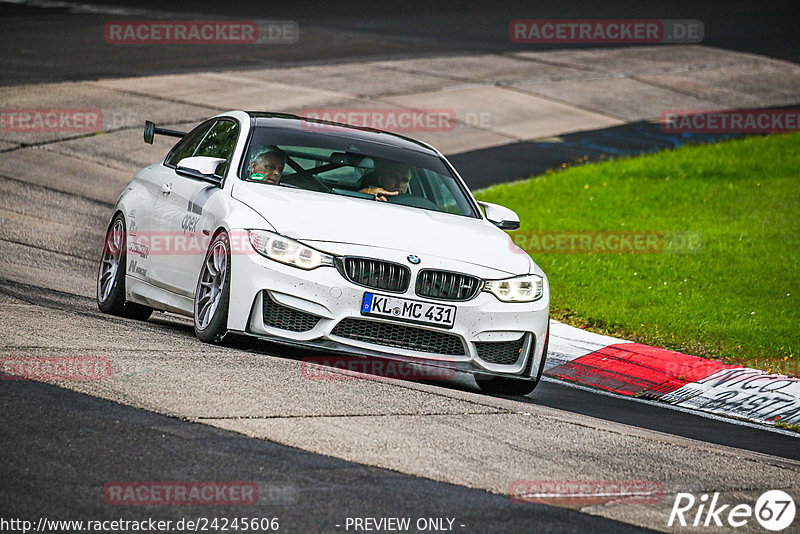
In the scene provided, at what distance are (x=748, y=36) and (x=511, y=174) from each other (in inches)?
695

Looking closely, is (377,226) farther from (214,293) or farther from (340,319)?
(214,293)

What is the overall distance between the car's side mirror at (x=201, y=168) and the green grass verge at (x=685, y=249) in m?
4.14

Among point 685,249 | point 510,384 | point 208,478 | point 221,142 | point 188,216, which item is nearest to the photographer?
point 208,478

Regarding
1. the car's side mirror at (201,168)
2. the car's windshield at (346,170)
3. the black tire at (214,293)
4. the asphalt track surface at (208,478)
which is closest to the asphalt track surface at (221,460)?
the asphalt track surface at (208,478)

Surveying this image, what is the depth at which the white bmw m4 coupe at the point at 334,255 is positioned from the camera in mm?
7754

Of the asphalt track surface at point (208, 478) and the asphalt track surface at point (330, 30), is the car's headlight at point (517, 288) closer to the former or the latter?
the asphalt track surface at point (208, 478)

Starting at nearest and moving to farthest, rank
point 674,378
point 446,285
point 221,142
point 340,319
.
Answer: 1. point 340,319
2. point 446,285
3. point 221,142
4. point 674,378

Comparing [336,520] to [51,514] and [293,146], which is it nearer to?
[51,514]

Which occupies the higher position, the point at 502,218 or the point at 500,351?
the point at 502,218

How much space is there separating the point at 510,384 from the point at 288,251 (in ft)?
6.21

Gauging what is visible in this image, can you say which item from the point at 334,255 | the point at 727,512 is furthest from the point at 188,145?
the point at 727,512

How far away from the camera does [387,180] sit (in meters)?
9.12

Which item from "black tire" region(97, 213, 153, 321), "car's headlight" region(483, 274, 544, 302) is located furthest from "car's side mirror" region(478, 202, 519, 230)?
"black tire" region(97, 213, 153, 321)

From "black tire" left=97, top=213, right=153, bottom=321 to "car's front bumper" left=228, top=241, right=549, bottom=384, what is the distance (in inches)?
82.4
